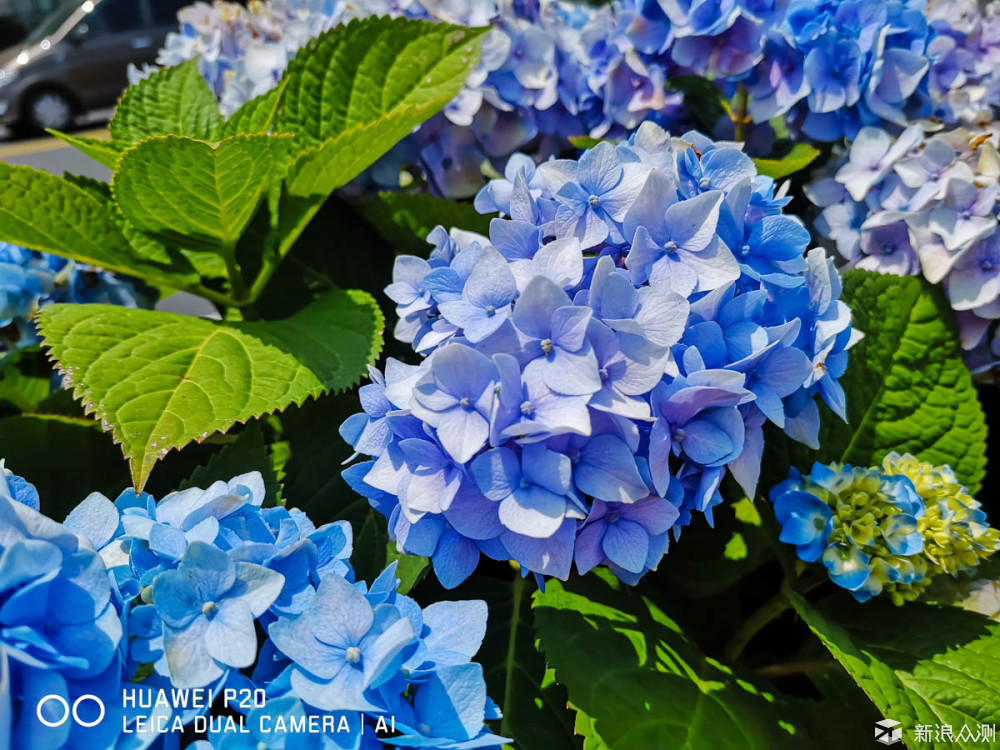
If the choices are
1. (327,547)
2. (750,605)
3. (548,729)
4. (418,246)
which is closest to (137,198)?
(418,246)

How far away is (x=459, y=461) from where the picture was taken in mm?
495

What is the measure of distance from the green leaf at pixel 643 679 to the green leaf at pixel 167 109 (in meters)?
0.73

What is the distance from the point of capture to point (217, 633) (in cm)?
43

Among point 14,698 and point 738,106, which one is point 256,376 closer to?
point 14,698

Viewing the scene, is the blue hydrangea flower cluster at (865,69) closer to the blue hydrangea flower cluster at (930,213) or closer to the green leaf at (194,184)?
the blue hydrangea flower cluster at (930,213)

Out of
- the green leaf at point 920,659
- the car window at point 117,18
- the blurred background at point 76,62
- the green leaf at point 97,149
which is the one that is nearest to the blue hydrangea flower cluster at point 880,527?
the green leaf at point 920,659

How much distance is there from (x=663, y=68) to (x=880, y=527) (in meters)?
0.66

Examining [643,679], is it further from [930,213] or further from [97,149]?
[97,149]

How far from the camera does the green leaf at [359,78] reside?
93cm

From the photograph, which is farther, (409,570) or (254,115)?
(254,115)

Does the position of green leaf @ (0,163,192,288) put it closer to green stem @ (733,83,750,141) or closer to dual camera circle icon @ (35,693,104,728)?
dual camera circle icon @ (35,693,104,728)

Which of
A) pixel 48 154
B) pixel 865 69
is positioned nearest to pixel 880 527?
pixel 865 69

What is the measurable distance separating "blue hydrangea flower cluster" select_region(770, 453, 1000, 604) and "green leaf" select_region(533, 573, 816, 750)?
0.14m

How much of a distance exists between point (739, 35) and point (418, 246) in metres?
0.47
